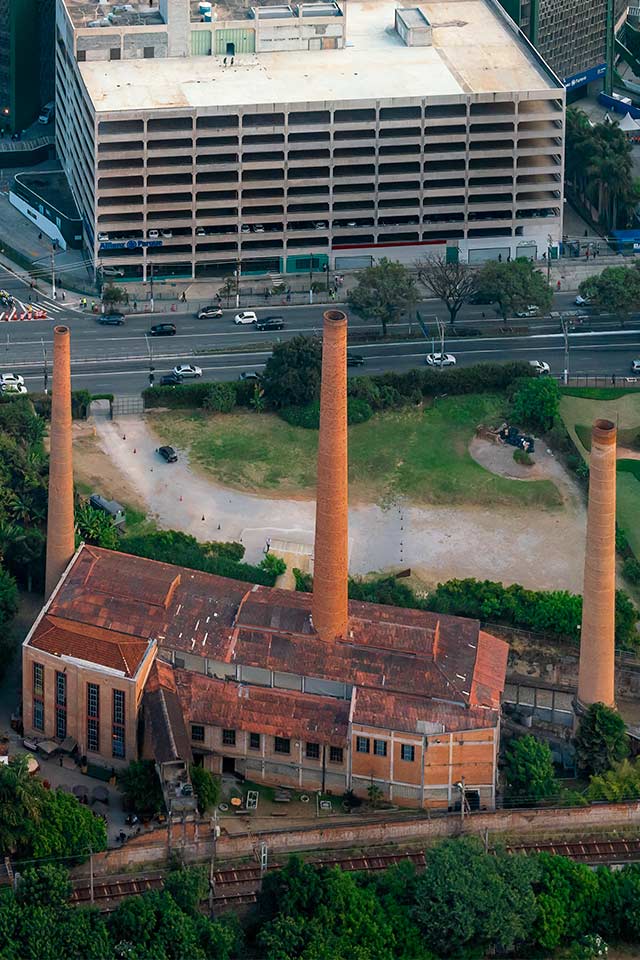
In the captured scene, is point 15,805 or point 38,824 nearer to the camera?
point 15,805

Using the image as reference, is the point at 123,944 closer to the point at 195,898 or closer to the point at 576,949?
the point at 195,898

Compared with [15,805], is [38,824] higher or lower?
lower

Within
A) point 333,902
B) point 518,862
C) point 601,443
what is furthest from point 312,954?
point 601,443

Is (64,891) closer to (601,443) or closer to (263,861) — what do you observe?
(263,861)

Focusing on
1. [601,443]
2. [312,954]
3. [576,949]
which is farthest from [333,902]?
[601,443]

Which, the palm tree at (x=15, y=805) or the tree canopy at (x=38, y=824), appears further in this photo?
the tree canopy at (x=38, y=824)

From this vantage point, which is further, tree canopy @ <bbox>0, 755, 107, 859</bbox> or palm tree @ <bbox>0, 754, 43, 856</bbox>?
tree canopy @ <bbox>0, 755, 107, 859</bbox>

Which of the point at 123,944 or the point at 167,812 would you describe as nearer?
the point at 123,944

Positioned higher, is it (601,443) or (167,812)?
(601,443)

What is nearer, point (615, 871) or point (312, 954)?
point (312, 954)
